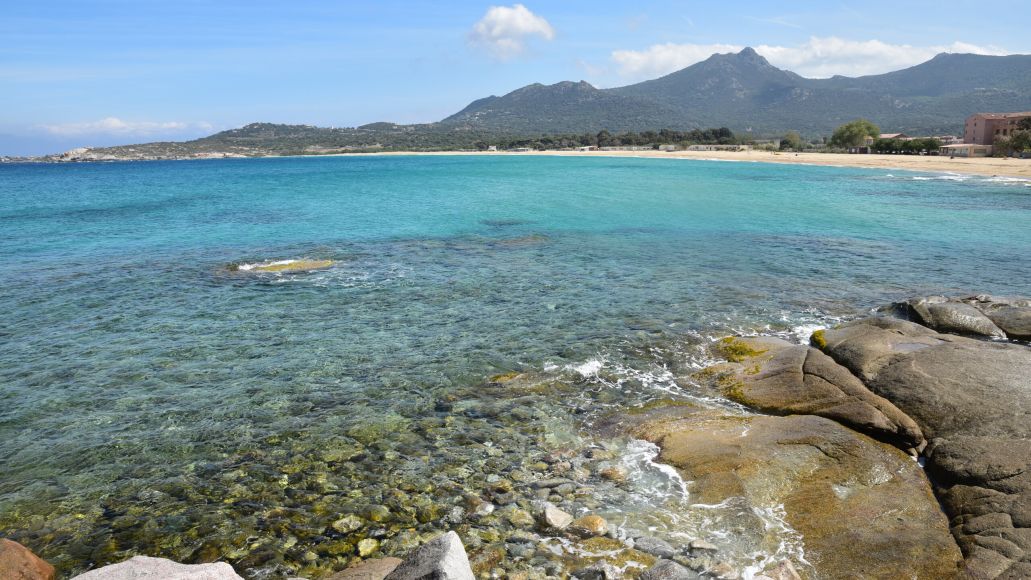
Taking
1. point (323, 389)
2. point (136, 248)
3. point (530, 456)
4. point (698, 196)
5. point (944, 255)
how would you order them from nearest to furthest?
point (530, 456)
point (323, 389)
point (944, 255)
point (136, 248)
point (698, 196)

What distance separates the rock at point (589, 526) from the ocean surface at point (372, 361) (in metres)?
0.29

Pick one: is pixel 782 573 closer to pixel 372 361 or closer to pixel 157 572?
pixel 157 572

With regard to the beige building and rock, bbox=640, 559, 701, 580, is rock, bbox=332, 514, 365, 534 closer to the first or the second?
rock, bbox=640, 559, 701, 580

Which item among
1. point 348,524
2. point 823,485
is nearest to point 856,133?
point 823,485

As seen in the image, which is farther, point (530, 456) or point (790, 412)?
point (790, 412)

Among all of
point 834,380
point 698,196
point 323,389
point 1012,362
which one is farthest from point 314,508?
point 698,196

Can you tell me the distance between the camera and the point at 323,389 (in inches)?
484

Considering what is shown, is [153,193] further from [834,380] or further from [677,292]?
[834,380]

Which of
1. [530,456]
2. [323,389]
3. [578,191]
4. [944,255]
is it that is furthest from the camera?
[578,191]

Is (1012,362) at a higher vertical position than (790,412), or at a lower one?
higher

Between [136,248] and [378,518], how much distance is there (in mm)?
28241

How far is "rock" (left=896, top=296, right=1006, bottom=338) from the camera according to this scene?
1382cm

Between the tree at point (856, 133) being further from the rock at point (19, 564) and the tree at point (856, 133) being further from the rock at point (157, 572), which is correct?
the rock at point (19, 564)

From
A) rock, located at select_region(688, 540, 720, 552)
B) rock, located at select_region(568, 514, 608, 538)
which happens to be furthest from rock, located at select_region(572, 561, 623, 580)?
rock, located at select_region(688, 540, 720, 552)
